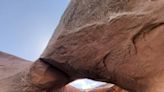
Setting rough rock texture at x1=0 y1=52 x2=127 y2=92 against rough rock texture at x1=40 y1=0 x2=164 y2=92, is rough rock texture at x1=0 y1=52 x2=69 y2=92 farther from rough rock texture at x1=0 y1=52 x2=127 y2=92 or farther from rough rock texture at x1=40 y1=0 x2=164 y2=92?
rough rock texture at x1=40 y1=0 x2=164 y2=92

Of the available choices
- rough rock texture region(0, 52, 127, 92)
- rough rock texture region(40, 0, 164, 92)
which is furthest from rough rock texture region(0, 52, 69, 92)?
rough rock texture region(40, 0, 164, 92)

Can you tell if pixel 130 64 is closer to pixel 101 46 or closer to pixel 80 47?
pixel 101 46

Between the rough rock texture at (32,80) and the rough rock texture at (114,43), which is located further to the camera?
the rough rock texture at (32,80)

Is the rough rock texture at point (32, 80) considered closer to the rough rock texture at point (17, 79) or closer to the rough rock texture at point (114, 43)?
the rough rock texture at point (17, 79)

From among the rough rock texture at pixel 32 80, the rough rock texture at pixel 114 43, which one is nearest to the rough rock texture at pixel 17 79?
the rough rock texture at pixel 32 80

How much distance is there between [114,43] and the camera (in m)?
2.91

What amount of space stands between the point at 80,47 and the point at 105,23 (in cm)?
41

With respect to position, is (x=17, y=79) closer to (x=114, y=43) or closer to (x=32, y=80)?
(x=32, y=80)

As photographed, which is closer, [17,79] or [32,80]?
[32,80]

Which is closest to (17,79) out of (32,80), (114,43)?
(32,80)

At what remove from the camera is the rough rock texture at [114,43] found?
8.75 ft

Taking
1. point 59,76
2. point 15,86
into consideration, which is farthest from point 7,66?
point 59,76

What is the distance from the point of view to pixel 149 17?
2650mm

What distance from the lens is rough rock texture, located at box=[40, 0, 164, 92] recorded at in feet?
8.75
